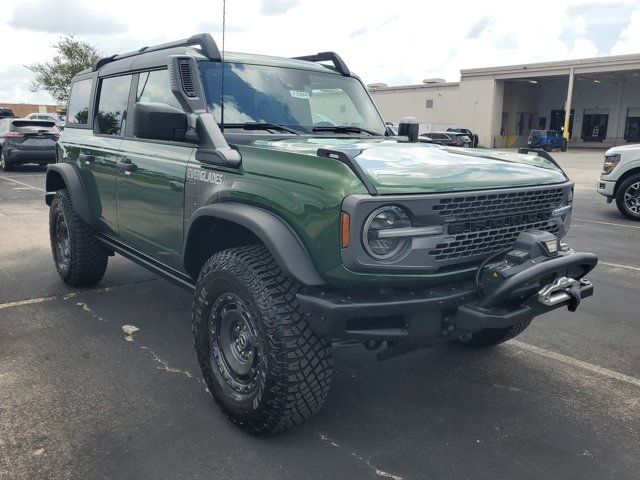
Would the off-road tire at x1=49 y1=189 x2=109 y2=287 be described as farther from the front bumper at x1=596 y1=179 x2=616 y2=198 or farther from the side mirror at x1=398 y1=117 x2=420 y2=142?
the front bumper at x1=596 y1=179 x2=616 y2=198

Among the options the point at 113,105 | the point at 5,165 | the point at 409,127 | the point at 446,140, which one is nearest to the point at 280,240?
the point at 409,127

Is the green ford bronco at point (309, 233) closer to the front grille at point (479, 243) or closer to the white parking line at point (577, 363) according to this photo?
the front grille at point (479, 243)

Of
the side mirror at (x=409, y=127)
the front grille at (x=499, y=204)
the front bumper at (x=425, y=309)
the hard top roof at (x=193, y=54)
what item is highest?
the hard top roof at (x=193, y=54)

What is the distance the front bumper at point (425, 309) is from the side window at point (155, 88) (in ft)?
6.59

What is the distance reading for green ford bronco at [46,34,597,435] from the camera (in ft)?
8.25

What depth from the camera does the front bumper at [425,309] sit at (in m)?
2.46

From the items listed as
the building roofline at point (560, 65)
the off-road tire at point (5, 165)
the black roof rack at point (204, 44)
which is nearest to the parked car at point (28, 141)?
the off-road tire at point (5, 165)

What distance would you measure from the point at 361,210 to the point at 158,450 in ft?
5.12

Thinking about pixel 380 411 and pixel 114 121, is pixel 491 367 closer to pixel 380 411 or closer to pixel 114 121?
pixel 380 411

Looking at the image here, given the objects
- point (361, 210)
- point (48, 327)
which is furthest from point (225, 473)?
point (48, 327)

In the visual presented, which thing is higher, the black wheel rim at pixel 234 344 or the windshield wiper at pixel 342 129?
the windshield wiper at pixel 342 129

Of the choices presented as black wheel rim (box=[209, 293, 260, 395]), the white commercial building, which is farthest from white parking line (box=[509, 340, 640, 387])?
the white commercial building

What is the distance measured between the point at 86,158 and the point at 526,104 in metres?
51.9

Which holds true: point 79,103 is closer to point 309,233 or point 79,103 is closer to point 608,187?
point 309,233
